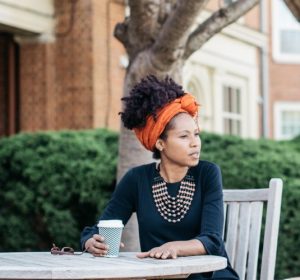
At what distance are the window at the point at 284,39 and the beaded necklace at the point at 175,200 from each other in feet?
62.3

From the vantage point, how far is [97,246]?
4.30m

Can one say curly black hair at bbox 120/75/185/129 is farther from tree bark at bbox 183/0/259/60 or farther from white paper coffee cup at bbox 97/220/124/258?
tree bark at bbox 183/0/259/60

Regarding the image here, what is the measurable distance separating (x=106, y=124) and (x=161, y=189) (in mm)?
9141

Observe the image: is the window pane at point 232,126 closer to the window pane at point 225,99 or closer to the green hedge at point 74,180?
the window pane at point 225,99

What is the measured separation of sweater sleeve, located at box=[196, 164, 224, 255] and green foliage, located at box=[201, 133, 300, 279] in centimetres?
409

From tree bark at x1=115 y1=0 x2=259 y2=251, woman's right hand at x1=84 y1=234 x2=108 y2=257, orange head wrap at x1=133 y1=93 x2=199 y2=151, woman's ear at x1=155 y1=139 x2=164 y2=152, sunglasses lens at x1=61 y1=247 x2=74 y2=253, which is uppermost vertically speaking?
tree bark at x1=115 y1=0 x2=259 y2=251

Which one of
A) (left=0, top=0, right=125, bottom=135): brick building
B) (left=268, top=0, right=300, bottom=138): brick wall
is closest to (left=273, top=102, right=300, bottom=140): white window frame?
(left=268, top=0, right=300, bottom=138): brick wall

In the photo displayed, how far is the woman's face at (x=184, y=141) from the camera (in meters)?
4.57

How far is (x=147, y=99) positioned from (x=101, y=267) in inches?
47.0

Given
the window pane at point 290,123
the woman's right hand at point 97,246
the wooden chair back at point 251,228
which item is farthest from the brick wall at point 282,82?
the woman's right hand at point 97,246

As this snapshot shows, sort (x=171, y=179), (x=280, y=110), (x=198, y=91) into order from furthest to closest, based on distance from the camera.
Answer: (x=280, y=110) < (x=198, y=91) < (x=171, y=179)

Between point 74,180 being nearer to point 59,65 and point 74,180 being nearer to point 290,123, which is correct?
point 59,65

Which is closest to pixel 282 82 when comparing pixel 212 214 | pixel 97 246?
pixel 212 214

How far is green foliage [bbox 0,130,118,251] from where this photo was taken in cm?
912
